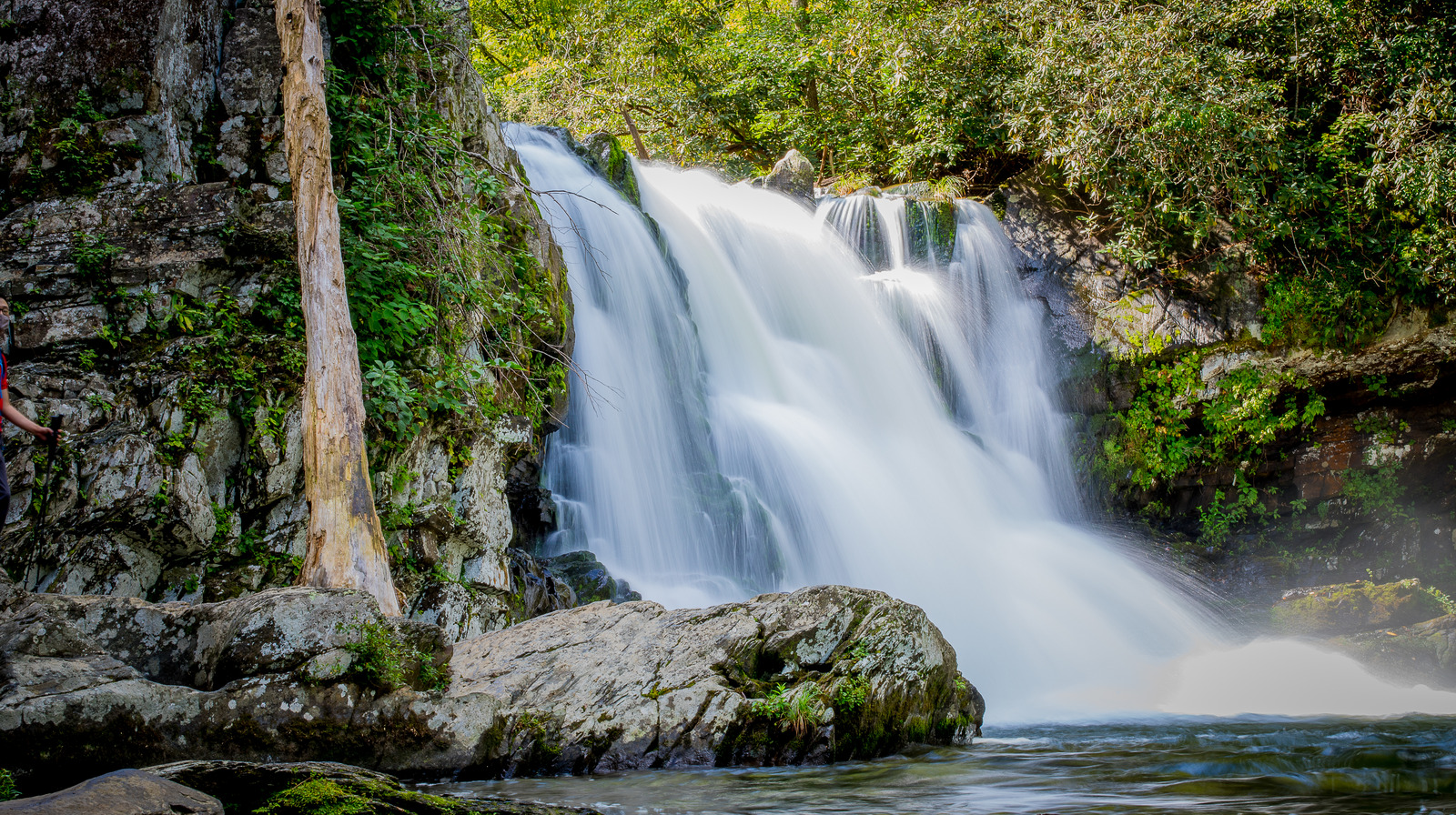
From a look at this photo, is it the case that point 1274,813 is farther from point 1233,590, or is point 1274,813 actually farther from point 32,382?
point 1233,590

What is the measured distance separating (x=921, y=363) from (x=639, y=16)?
37.7ft

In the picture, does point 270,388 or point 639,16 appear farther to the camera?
point 639,16

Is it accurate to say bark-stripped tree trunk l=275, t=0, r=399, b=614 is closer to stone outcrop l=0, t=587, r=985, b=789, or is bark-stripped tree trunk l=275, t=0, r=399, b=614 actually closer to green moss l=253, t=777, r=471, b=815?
stone outcrop l=0, t=587, r=985, b=789

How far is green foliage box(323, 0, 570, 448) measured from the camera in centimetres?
675

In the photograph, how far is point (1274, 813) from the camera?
11.2 ft

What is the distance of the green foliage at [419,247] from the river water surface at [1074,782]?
3.72 m

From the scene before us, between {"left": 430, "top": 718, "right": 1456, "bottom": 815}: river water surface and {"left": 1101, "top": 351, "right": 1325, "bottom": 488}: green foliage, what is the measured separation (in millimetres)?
7895

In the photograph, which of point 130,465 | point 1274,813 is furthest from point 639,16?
point 1274,813

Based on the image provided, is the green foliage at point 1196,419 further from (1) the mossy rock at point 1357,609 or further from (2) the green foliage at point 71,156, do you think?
(2) the green foliage at point 71,156

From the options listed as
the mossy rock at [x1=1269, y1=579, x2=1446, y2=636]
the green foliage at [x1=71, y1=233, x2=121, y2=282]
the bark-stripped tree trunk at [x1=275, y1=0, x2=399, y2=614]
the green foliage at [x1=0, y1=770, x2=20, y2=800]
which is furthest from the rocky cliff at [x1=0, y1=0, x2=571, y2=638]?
the mossy rock at [x1=1269, y1=579, x2=1446, y2=636]

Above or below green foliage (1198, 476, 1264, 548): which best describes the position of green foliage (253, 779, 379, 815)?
below

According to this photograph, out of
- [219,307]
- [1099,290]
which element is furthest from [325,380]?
[1099,290]

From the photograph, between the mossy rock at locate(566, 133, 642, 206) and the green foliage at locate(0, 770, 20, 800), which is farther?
the mossy rock at locate(566, 133, 642, 206)

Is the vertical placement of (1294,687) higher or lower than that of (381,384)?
lower
